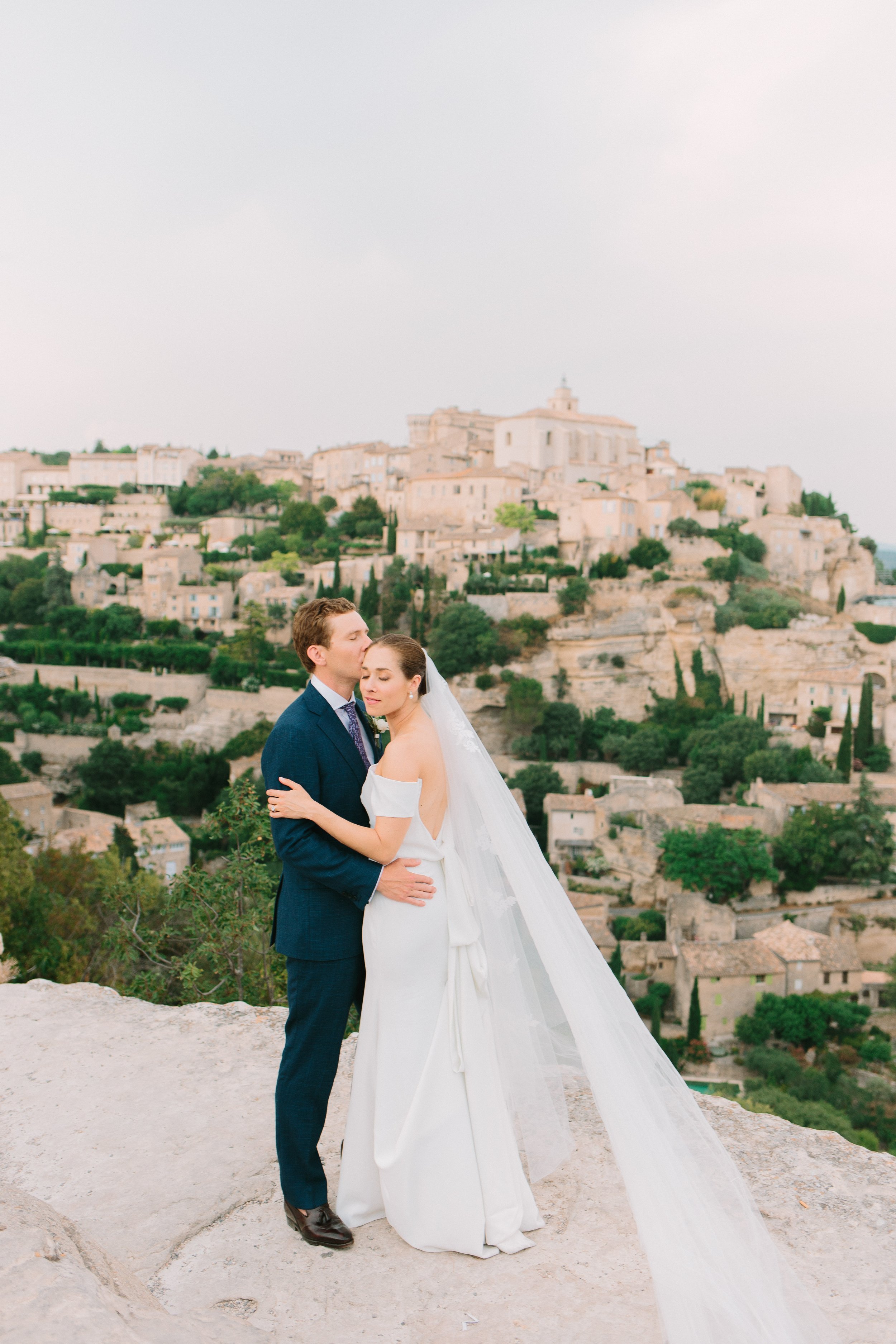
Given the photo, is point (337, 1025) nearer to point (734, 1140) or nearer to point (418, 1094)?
point (418, 1094)

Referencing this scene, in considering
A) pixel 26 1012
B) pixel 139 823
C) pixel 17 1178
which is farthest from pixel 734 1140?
pixel 139 823

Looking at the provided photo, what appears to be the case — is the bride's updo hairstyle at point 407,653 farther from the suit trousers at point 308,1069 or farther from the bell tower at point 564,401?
the bell tower at point 564,401

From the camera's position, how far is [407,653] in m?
2.49

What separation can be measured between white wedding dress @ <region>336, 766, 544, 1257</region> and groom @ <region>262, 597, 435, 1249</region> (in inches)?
2.5

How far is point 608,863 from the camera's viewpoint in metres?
24.7

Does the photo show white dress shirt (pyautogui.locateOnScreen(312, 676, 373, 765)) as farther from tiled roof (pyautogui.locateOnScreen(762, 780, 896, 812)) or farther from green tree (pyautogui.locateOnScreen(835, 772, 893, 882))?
tiled roof (pyautogui.locateOnScreen(762, 780, 896, 812))

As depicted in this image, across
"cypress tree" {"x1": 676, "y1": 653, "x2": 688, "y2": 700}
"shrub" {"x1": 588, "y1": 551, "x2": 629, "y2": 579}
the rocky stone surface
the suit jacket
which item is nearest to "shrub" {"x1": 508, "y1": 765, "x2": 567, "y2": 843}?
"cypress tree" {"x1": 676, "y1": 653, "x2": 688, "y2": 700}

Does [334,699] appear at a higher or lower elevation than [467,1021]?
higher

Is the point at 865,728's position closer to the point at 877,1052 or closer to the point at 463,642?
the point at 463,642

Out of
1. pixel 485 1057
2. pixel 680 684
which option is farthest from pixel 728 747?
pixel 485 1057

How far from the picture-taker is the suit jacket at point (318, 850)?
246 centimetres

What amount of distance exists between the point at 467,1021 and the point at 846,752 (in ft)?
92.6

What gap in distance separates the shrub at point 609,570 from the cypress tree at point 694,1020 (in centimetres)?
A: 2132

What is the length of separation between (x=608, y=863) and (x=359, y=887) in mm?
23138
